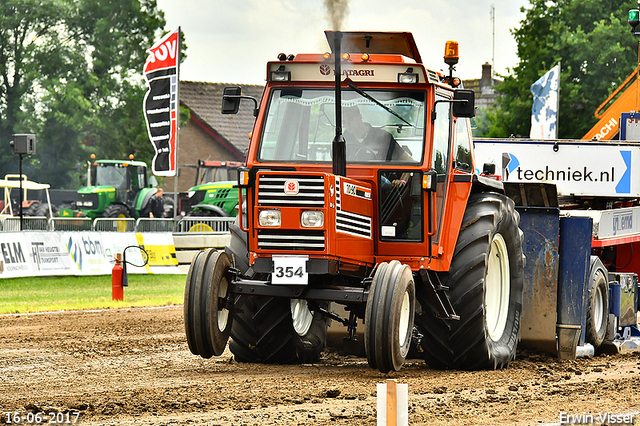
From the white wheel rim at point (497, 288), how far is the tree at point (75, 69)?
39.5 metres

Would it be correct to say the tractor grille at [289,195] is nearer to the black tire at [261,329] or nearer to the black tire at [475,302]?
the black tire at [261,329]

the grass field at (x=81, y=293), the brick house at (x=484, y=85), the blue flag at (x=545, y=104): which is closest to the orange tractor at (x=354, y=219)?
the grass field at (x=81, y=293)

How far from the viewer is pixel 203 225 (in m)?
25.0

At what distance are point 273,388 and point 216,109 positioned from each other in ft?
155

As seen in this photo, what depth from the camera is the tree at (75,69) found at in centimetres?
4809

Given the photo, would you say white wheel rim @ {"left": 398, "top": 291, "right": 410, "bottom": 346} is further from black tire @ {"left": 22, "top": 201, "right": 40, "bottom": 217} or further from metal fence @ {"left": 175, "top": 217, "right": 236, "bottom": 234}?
black tire @ {"left": 22, "top": 201, "right": 40, "bottom": 217}

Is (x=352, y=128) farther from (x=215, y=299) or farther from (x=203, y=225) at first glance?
(x=203, y=225)

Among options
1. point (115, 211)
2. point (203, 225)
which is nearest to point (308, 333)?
point (203, 225)

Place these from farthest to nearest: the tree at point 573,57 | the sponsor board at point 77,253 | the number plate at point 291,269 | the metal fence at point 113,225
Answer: the tree at point 573,57
the metal fence at point 113,225
the sponsor board at point 77,253
the number plate at point 291,269

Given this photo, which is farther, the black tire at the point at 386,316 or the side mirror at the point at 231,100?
the side mirror at the point at 231,100

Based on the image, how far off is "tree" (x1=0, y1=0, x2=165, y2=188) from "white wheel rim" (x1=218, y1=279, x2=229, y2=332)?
131ft

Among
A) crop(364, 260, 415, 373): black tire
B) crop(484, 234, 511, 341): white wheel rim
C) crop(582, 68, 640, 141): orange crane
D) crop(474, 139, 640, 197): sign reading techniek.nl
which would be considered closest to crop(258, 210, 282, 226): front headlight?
crop(364, 260, 415, 373): black tire

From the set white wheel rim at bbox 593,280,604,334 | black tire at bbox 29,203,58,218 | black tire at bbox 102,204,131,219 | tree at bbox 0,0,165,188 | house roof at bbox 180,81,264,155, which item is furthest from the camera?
house roof at bbox 180,81,264,155

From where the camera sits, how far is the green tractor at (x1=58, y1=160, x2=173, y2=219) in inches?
1336
